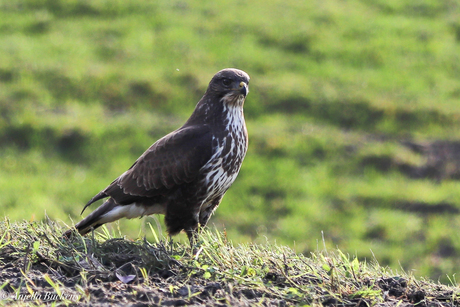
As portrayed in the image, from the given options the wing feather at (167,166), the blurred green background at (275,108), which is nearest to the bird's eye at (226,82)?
the wing feather at (167,166)

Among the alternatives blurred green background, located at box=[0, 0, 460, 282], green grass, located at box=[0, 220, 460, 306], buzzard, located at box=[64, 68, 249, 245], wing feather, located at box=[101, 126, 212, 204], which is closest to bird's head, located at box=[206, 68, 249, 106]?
buzzard, located at box=[64, 68, 249, 245]

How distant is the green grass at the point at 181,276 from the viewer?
3.61m

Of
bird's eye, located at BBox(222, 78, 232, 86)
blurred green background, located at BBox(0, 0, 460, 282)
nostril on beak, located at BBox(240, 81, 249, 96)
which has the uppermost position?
bird's eye, located at BBox(222, 78, 232, 86)

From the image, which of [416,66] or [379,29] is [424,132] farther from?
[379,29]

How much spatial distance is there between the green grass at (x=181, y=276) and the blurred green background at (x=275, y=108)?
2.57 metres

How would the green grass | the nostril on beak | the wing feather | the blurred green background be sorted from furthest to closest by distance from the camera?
the blurred green background → the nostril on beak → the wing feather → the green grass

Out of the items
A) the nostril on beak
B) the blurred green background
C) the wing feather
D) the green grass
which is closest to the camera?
the green grass

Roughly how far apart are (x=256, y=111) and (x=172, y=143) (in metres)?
5.95

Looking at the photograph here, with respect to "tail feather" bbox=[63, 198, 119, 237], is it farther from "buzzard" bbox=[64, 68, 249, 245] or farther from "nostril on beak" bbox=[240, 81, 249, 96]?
"nostril on beak" bbox=[240, 81, 249, 96]

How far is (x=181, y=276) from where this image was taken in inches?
155

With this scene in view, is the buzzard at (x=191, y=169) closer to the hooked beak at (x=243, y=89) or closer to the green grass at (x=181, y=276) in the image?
the hooked beak at (x=243, y=89)

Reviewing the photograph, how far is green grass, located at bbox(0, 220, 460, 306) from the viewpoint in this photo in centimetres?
361

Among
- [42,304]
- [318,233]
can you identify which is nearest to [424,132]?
[318,233]

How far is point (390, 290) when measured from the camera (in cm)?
405
